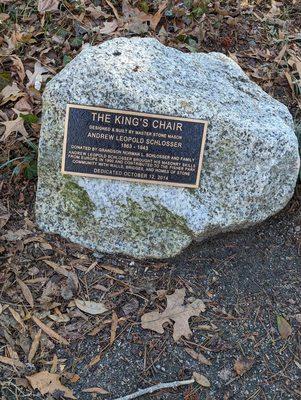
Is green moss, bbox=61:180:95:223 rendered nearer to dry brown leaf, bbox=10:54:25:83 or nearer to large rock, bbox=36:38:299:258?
large rock, bbox=36:38:299:258

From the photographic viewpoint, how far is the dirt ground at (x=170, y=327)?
2643 mm

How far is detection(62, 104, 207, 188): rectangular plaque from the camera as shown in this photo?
284 centimetres

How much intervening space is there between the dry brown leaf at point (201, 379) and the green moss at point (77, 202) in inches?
42.7

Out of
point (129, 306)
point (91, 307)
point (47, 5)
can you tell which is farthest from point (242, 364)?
point (47, 5)

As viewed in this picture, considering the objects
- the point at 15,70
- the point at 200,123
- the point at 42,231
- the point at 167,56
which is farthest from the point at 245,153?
the point at 15,70

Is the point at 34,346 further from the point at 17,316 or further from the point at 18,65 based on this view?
the point at 18,65

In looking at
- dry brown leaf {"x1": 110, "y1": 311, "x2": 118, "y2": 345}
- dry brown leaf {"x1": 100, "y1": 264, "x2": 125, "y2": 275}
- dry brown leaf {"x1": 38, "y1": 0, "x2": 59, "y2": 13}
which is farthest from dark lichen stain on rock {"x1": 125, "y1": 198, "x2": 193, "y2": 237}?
dry brown leaf {"x1": 38, "y1": 0, "x2": 59, "y2": 13}

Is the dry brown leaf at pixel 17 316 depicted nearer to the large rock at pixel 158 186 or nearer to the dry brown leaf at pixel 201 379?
the large rock at pixel 158 186

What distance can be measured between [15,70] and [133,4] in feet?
4.29

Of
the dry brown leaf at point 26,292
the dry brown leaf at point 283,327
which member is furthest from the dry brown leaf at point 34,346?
the dry brown leaf at point 283,327

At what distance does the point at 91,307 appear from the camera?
2.86m

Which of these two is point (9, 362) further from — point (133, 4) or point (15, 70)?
point (133, 4)

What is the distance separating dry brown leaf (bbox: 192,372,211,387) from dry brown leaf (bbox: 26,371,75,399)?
2.14ft

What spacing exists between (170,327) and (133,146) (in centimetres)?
106
